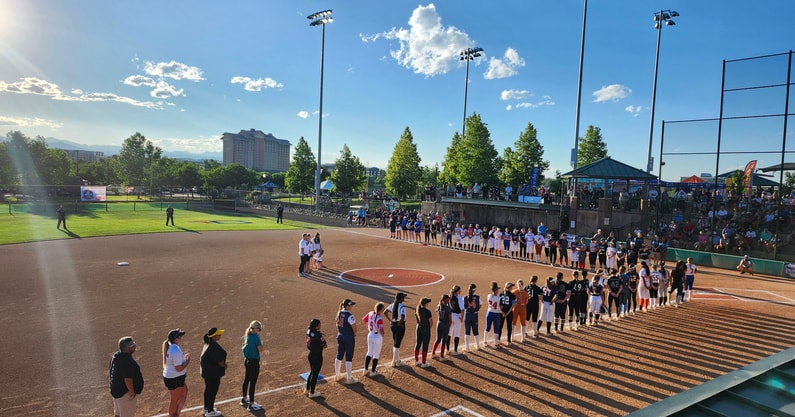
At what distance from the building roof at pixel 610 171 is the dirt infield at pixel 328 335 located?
973 centimetres

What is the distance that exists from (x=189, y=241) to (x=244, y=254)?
7.05 m

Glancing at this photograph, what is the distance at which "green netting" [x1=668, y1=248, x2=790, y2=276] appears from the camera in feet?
73.8

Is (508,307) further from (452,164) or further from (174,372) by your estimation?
(452,164)

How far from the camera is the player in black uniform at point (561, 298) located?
12.6m

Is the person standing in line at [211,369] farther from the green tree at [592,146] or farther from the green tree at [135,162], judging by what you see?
the green tree at [135,162]

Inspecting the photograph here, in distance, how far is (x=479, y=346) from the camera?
37.8ft

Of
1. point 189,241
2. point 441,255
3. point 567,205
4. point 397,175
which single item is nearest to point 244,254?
point 189,241

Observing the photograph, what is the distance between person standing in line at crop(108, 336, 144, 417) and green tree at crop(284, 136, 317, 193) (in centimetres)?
6997

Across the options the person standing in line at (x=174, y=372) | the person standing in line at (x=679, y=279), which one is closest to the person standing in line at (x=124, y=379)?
the person standing in line at (x=174, y=372)

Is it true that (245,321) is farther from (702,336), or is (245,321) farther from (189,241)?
(189,241)

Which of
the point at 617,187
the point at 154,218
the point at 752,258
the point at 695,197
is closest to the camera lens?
the point at 752,258

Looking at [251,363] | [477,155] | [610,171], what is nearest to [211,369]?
[251,363]

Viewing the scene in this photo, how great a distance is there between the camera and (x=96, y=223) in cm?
3756

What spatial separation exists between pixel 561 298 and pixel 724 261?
18.0 metres
